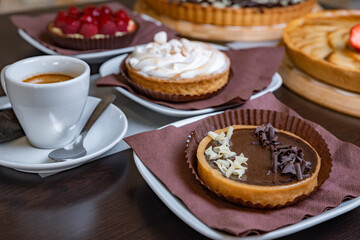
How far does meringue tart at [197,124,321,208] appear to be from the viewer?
0.74 metres

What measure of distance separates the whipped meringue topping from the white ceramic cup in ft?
0.81

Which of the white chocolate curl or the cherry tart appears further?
the cherry tart

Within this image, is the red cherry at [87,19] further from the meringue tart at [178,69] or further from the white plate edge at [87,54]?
the meringue tart at [178,69]

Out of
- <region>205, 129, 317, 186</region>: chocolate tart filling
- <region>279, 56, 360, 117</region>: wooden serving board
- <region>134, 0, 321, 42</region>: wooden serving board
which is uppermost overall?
<region>205, 129, 317, 186</region>: chocolate tart filling

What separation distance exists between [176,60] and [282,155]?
49cm

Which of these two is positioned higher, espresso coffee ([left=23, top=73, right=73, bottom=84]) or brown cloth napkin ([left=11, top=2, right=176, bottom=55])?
espresso coffee ([left=23, top=73, right=73, bottom=84])

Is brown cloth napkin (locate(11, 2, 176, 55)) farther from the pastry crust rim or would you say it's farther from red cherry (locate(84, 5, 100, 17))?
the pastry crust rim

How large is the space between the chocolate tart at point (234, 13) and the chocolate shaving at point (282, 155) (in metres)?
0.91

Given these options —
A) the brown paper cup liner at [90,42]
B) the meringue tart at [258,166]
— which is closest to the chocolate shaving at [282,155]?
the meringue tart at [258,166]

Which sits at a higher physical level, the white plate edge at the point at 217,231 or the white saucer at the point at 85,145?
the white plate edge at the point at 217,231

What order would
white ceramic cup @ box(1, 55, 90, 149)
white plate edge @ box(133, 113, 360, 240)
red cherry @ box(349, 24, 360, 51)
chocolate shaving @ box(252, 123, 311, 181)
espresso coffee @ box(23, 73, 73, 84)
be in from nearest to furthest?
→ white plate edge @ box(133, 113, 360, 240) < chocolate shaving @ box(252, 123, 311, 181) < white ceramic cup @ box(1, 55, 90, 149) < espresso coffee @ box(23, 73, 73, 84) < red cherry @ box(349, 24, 360, 51)

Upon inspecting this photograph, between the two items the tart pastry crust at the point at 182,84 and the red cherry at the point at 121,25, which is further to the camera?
the red cherry at the point at 121,25

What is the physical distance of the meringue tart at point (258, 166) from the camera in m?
0.74

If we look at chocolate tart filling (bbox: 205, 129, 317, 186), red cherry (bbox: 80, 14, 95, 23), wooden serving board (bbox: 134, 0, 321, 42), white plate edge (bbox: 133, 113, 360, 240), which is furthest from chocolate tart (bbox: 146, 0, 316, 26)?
white plate edge (bbox: 133, 113, 360, 240)
